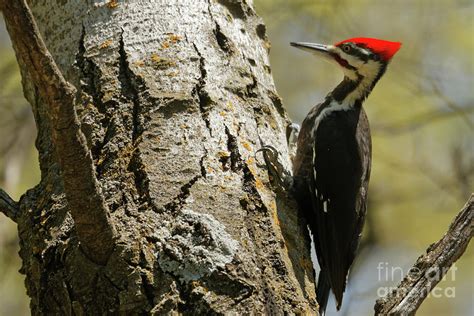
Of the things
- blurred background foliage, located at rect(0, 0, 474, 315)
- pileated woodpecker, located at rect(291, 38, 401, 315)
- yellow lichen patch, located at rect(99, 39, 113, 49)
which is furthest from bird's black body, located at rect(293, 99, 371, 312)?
blurred background foliage, located at rect(0, 0, 474, 315)

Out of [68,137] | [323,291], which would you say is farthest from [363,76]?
[68,137]

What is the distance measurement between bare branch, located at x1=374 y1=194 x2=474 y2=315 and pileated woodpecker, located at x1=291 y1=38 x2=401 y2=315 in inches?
27.5

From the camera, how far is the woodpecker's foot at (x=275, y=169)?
2.44m

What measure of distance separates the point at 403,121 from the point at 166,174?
10.3 feet

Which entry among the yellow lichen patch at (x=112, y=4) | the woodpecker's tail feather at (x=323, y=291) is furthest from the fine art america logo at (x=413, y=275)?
the yellow lichen patch at (x=112, y=4)

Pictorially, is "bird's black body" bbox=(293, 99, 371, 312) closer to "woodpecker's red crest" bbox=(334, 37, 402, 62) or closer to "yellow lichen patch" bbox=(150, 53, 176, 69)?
"woodpecker's red crest" bbox=(334, 37, 402, 62)

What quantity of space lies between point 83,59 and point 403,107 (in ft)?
10.3

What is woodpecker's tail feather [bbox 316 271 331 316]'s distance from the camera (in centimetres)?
300

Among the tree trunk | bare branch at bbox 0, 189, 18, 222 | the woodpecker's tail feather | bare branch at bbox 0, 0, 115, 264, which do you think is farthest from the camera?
the woodpecker's tail feather

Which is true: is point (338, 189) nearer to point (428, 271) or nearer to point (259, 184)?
point (259, 184)

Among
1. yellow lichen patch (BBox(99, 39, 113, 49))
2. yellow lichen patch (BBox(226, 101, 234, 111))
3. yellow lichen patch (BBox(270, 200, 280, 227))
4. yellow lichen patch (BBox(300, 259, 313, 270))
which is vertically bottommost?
yellow lichen patch (BBox(300, 259, 313, 270))

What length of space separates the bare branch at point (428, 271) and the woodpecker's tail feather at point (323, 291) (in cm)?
101

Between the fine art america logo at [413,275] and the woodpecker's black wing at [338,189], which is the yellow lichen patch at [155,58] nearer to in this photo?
the woodpecker's black wing at [338,189]

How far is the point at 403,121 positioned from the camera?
4949mm
